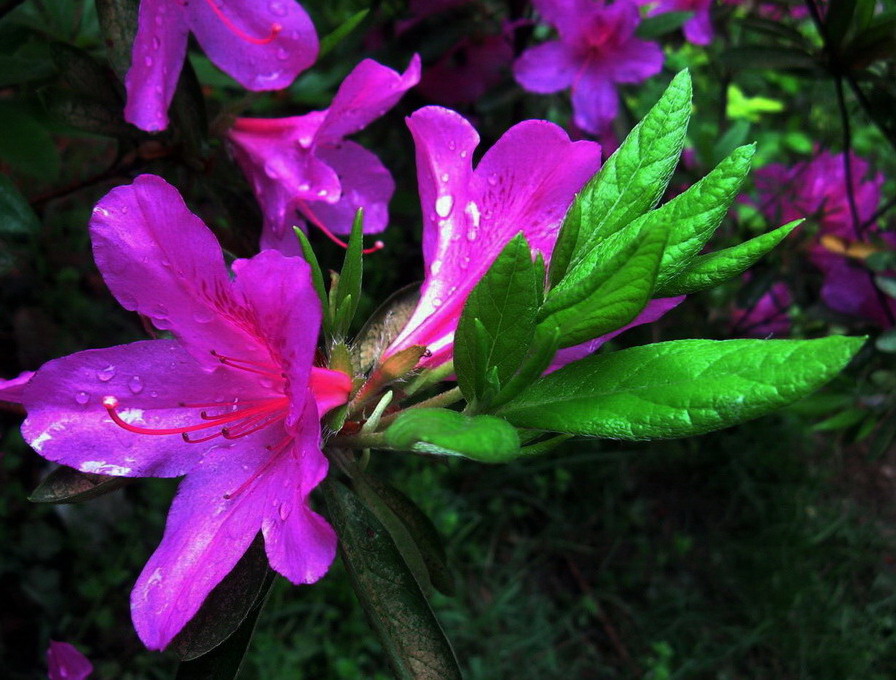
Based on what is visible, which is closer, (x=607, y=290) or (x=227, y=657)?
(x=607, y=290)

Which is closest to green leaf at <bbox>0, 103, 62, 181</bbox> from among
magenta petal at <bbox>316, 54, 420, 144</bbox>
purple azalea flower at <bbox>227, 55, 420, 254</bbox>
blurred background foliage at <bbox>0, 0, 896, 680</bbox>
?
blurred background foliage at <bbox>0, 0, 896, 680</bbox>

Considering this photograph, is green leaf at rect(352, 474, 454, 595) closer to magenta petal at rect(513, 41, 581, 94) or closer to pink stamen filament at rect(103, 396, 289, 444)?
pink stamen filament at rect(103, 396, 289, 444)

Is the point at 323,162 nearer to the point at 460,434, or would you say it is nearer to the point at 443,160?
the point at 443,160

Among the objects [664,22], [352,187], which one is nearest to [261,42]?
[352,187]

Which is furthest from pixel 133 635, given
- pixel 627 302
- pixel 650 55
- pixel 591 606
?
pixel 627 302

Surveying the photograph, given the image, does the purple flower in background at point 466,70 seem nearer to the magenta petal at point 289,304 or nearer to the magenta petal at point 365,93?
the magenta petal at point 365,93

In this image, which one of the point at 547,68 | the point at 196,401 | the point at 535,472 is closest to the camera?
the point at 196,401

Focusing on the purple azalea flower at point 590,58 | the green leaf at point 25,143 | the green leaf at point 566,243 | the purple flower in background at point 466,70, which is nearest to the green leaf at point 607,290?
the green leaf at point 566,243
